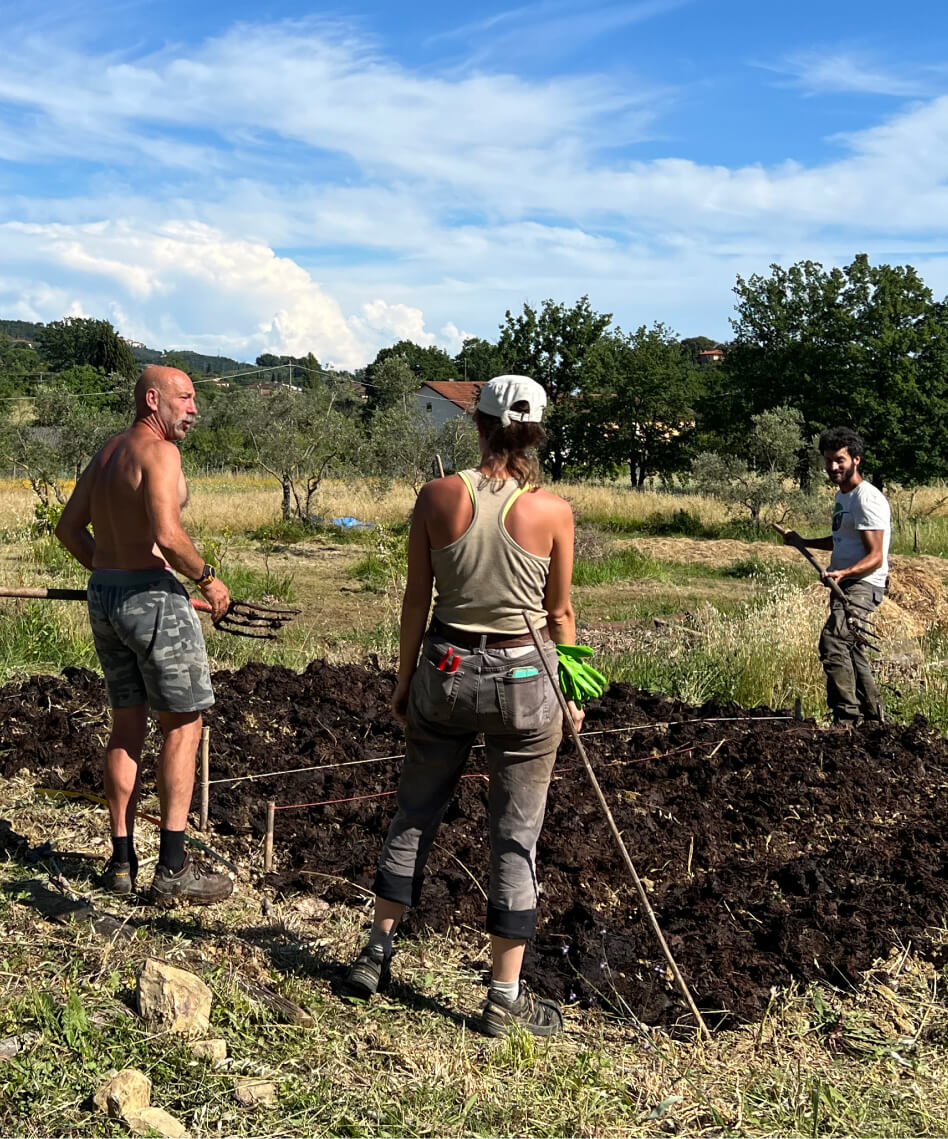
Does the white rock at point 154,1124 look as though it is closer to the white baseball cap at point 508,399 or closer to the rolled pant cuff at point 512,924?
the rolled pant cuff at point 512,924

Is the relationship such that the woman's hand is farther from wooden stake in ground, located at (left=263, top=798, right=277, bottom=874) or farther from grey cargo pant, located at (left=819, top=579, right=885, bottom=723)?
grey cargo pant, located at (left=819, top=579, right=885, bottom=723)

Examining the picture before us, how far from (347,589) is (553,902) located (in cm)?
950

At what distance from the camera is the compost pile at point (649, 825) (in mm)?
3777

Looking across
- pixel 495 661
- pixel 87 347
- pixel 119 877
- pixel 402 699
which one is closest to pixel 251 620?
pixel 119 877

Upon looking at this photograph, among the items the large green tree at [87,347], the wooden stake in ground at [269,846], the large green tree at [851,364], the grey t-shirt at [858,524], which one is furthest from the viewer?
the large green tree at [87,347]

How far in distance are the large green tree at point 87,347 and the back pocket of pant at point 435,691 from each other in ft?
247

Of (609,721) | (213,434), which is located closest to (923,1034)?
(609,721)

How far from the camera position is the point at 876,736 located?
6.19 meters

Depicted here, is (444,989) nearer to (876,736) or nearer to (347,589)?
(876,736)

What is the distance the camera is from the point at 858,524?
626 cm

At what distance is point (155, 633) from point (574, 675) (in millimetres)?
1538

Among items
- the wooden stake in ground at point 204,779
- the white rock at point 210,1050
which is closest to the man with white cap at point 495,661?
the white rock at point 210,1050

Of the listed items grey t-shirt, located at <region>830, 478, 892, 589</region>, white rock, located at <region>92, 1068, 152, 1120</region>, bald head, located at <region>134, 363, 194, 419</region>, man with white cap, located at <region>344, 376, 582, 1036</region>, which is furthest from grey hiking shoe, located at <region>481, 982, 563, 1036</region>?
grey t-shirt, located at <region>830, 478, 892, 589</region>

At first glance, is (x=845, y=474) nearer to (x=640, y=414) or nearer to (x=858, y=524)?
(x=858, y=524)
